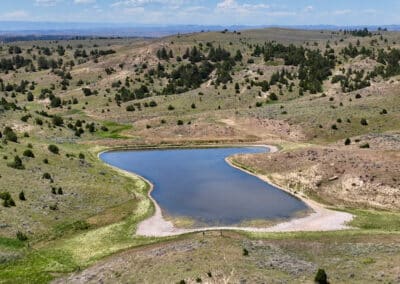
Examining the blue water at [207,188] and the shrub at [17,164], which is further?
the shrub at [17,164]

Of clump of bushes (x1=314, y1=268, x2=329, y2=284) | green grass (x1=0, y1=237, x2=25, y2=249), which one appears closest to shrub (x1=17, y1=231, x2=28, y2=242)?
green grass (x1=0, y1=237, x2=25, y2=249)

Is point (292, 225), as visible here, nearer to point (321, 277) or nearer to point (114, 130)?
point (321, 277)

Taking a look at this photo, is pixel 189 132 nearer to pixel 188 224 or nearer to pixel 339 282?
pixel 188 224

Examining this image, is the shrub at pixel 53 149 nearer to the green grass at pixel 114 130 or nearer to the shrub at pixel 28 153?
the shrub at pixel 28 153

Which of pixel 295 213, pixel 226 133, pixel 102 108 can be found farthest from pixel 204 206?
pixel 102 108

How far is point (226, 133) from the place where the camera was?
333 ft

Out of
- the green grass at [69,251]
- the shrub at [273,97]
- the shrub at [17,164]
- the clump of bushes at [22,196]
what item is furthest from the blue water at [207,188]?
the shrub at [273,97]

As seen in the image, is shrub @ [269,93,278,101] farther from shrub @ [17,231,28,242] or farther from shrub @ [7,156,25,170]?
shrub @ [17,231,28,242]

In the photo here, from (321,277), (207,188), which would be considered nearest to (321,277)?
(321,277)

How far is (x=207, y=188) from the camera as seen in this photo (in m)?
67.9

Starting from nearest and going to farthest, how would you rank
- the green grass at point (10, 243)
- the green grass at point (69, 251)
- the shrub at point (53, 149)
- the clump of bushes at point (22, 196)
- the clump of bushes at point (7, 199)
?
the green grass at point (69, 251), the green grass at point (10, 243), the clump of bushes at point (7, 199), the clump of bushes at point (22, 196), the shrub at point (53, 149)

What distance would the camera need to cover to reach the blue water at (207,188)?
58.7m

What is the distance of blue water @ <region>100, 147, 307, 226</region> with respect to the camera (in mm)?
58700

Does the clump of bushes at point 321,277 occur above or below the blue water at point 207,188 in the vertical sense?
above
